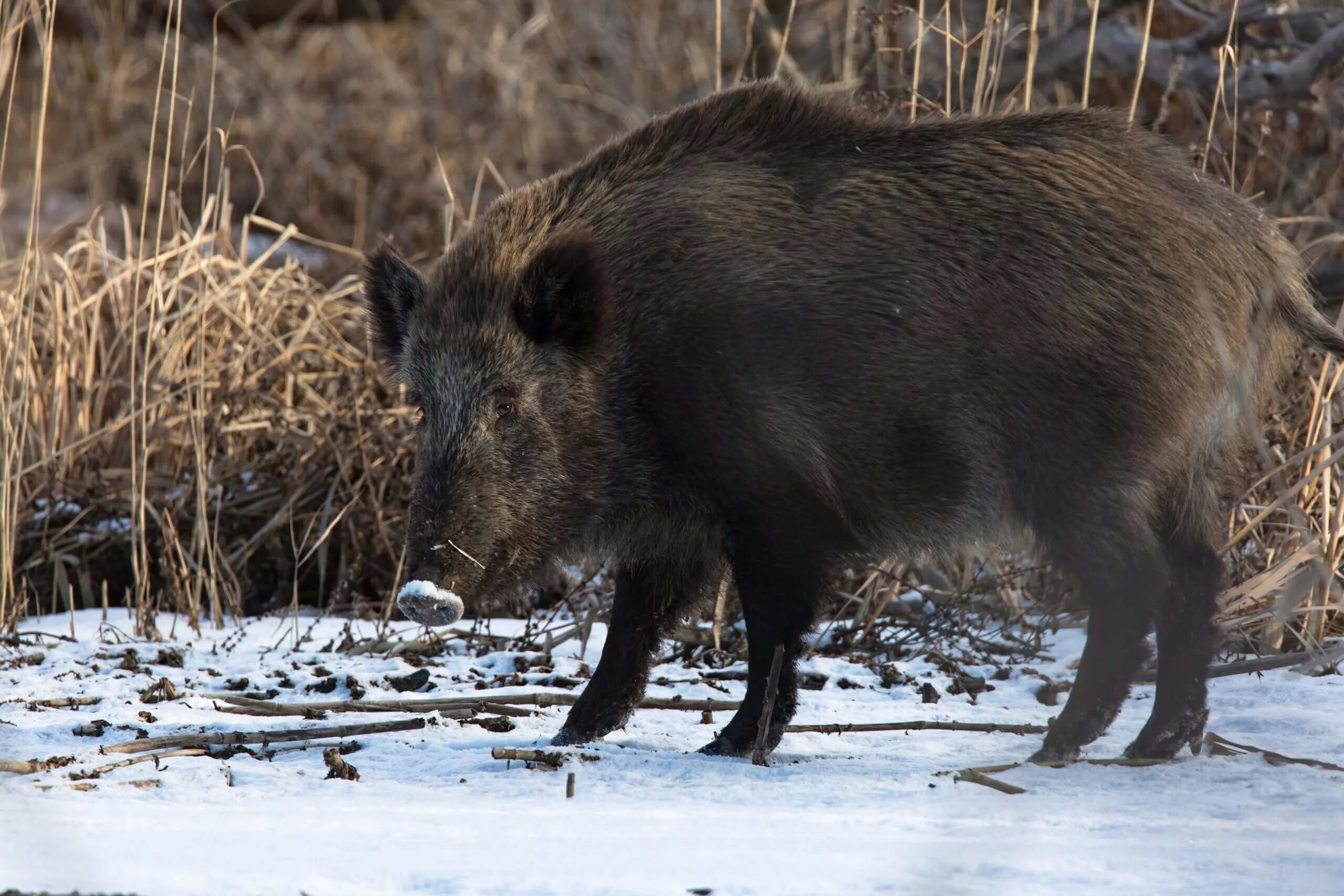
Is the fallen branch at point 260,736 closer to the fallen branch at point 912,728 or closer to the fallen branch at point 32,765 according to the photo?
the fallen branch at point 32,765

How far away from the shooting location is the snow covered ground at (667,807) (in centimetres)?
210

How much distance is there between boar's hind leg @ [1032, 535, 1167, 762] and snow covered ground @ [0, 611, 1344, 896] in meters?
0.13

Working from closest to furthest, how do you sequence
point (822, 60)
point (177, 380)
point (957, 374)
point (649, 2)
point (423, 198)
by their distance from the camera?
point (957, 374)
point (177, 380)
point (822, 60)
point (423, 198)
point (649, 2)

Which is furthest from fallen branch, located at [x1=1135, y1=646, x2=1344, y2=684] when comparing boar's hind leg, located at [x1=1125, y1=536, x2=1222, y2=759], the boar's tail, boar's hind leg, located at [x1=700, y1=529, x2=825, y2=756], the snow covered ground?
boar's hind leg, located at [x1=700, y1=529, x2=825, y2=756]

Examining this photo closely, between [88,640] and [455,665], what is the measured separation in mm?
1065

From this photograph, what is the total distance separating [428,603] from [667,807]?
0.71m

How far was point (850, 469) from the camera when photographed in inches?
128

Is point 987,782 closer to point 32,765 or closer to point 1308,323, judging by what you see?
point 1308,323

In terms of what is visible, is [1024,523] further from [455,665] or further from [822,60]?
[822,60]

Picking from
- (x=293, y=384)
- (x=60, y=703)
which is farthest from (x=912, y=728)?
(x=293, y=384)

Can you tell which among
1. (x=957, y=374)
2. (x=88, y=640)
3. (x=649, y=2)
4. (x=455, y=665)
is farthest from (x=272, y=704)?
(x=649, y=2)

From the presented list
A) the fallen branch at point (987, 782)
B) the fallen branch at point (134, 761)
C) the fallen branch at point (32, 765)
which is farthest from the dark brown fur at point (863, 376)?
the fallen branch at point (32, 765)

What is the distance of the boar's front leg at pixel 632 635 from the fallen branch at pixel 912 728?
1.20ft

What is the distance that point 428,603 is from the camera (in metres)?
3.07
